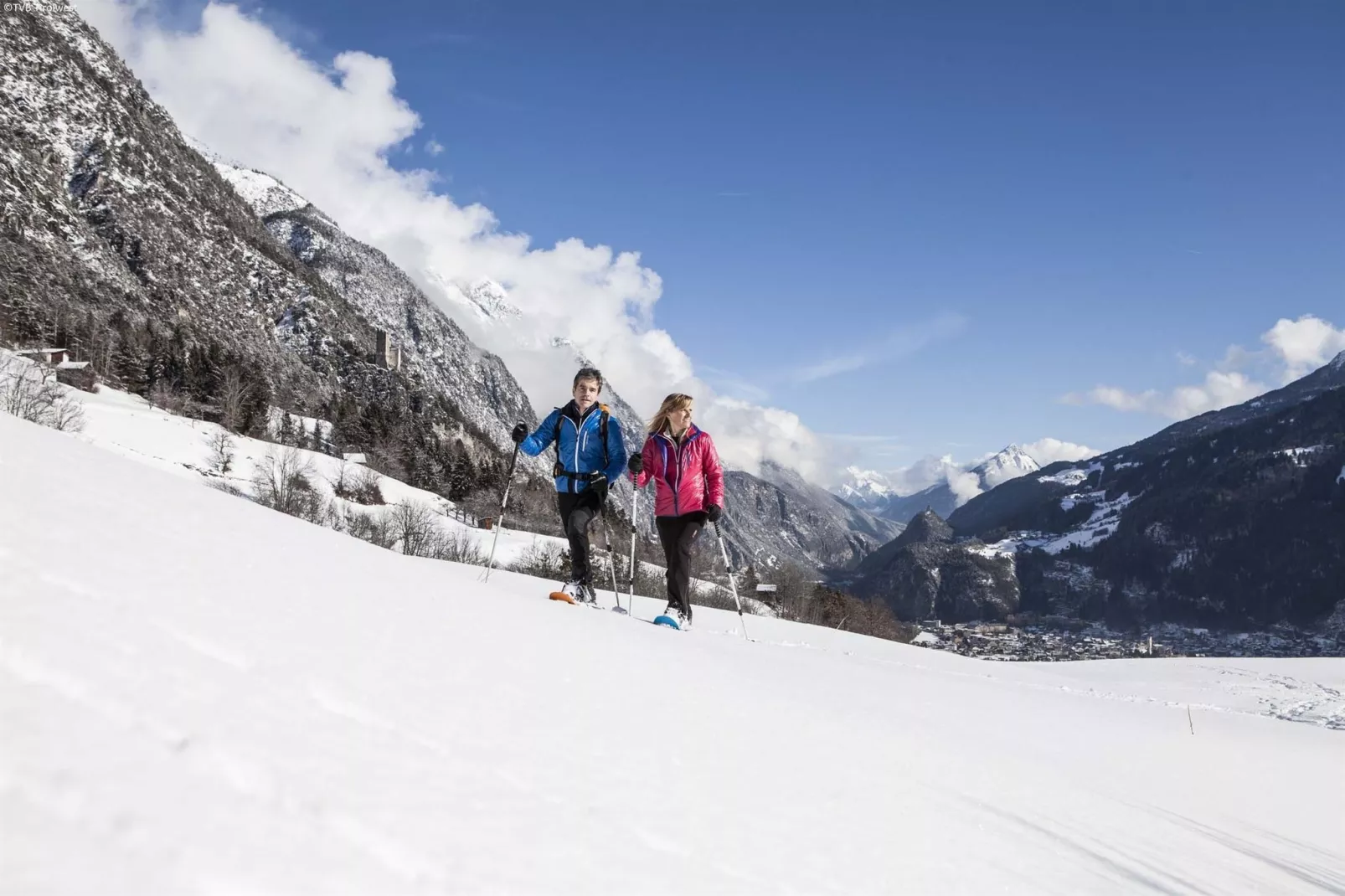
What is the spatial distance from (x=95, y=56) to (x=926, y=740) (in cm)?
15965

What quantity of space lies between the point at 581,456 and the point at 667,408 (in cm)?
123

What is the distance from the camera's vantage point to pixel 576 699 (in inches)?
111

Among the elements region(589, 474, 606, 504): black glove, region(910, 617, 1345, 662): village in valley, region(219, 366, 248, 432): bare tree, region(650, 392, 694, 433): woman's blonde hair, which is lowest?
Answer: region(910, 617, 1345, 662): village in valley

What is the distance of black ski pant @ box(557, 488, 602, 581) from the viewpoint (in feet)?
25.8

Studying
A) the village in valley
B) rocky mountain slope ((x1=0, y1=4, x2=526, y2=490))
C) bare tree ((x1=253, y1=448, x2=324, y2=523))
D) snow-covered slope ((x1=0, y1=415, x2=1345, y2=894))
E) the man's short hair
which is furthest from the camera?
the village in valley

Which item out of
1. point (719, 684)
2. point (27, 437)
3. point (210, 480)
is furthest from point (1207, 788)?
point (210, 480)

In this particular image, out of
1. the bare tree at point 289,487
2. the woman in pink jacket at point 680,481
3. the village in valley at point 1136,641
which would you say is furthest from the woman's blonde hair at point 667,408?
the village in valley at point 1136,641

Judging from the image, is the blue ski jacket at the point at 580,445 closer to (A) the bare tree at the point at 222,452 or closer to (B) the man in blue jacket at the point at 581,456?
(B) the man in blue jacket at the point at 581,456

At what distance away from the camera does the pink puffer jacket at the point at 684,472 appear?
8.22 meters

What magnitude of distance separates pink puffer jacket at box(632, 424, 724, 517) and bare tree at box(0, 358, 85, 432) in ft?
86.8

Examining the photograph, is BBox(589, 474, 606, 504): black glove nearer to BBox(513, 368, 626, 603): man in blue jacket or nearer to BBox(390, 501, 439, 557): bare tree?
BBox(513, 368, 626, 603): man in blue jacket

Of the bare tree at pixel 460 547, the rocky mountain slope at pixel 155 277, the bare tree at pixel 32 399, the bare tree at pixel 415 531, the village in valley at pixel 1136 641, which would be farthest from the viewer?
the village in valley at pixel 1136 641

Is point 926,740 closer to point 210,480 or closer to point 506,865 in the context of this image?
point 506,865

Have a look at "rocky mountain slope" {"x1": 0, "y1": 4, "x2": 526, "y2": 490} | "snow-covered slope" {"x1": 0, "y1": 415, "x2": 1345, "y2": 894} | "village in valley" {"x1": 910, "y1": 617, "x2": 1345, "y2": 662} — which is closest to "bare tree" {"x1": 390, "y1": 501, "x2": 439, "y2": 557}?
"snow-covered slope" {"x1": 0, "y1": 415, "x2": 1345, "y2": 894}
